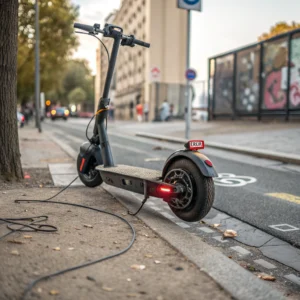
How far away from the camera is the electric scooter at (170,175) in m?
3.73

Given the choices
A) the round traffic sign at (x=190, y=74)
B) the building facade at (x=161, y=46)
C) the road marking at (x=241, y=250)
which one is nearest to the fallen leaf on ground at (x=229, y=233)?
the road marking at (x=241, y=250)

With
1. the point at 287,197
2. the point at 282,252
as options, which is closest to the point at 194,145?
the point at 282,252

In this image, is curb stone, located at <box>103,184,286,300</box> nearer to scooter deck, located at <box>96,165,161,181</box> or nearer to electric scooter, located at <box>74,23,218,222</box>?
electric scooter, located at <box>74,23,218,222</box>

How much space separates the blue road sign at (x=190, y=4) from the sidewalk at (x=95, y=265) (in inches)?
443

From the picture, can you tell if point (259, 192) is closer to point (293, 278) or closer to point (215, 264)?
point (293, 278)

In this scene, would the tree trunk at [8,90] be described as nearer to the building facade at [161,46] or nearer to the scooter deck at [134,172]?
the scooter deck at [134,172]

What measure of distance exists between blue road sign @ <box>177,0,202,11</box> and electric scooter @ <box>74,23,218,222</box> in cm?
944

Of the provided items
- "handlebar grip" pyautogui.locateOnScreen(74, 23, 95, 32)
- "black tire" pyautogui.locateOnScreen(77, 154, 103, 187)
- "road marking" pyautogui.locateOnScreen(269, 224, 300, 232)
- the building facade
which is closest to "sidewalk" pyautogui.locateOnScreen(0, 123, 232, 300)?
"black tire" pyautogui.locateOnScreen(77, 154, 103, 187)

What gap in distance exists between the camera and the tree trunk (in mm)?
5332

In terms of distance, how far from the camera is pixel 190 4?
13.9m

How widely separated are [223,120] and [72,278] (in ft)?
66.1

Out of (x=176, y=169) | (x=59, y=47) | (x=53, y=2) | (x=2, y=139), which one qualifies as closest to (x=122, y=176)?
(x=176, y=169)

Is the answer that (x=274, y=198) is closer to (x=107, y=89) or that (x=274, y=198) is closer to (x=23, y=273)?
(x=107, y=89)

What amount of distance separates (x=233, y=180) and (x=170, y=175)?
2965 mm
